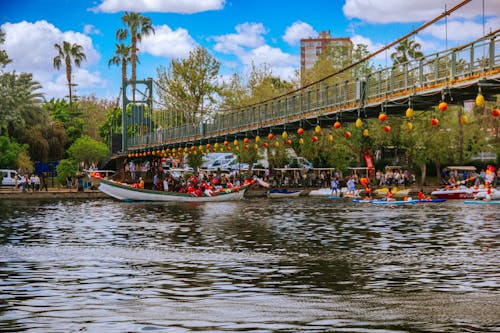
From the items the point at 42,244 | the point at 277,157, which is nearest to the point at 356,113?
the point at 42,244

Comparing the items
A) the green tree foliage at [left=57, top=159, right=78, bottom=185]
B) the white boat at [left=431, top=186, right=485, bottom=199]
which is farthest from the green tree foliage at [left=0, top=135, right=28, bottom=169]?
the white boat at [left=431, top=186, right=485, bottom=199]

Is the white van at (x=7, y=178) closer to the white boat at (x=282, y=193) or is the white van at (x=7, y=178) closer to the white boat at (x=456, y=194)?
the white boat at (x=282, y=193)

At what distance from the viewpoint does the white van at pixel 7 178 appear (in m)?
78.2

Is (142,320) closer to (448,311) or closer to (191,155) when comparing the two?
(448,311)

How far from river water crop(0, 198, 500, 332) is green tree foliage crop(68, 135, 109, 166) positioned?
203 feet

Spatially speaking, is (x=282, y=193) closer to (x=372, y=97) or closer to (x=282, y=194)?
(x=282, y=194)

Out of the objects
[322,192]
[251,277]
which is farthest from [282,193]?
[251,277]

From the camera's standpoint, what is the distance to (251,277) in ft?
63.2

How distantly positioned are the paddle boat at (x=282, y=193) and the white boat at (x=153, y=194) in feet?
24.9

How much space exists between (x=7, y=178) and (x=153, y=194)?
18.3 meters

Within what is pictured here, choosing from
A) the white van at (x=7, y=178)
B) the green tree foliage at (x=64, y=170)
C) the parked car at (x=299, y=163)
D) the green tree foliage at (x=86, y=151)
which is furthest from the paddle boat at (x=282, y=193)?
the green tree foliage at (x=86, y=151)

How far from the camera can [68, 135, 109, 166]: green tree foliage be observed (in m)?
98.6

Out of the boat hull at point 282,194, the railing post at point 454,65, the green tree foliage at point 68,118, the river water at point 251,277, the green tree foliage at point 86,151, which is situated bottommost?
the river water at point 251,277

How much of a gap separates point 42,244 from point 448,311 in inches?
674
